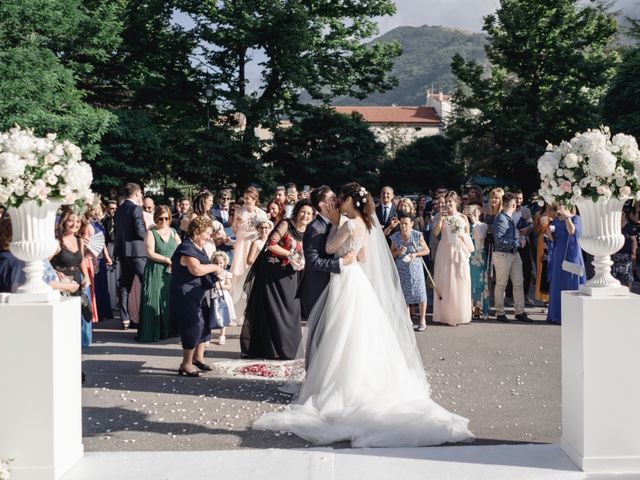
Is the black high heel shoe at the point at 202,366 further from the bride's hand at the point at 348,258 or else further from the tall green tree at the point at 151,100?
the tall green tree at the point at 151,100

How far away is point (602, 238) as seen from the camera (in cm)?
496

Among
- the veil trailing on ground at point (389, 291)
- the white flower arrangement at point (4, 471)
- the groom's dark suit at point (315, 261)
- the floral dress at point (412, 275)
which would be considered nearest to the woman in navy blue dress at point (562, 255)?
the floral dress at point (412, 275)

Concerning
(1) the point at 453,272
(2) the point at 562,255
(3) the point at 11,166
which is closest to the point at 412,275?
(1) the point at 453,272

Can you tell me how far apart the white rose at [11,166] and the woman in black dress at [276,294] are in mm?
4387

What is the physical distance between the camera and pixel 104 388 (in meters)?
7.48

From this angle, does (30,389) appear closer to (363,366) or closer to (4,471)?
(4,471)

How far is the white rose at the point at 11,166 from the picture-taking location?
455 cm

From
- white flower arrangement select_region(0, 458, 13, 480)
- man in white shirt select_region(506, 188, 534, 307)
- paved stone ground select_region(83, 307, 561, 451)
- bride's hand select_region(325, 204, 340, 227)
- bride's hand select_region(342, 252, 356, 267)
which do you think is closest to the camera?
white flower arrangement select_region(0, 458, 13, 480)

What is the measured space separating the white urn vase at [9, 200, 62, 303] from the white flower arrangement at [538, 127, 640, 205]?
12.1 feet

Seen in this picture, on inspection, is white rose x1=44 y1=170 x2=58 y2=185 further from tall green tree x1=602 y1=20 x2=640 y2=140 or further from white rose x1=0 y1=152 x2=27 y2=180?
tall green tree x1=602 y1=20 x2=640 y2=140

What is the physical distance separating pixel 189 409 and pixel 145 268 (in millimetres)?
4083

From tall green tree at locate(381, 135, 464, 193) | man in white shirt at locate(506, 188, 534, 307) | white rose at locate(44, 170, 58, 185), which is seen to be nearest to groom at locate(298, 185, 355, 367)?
white rose at locate(44, 170, 58, 185)

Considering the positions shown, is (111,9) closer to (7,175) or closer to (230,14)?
(230,14)

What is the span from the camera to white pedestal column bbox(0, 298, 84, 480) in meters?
4.57
